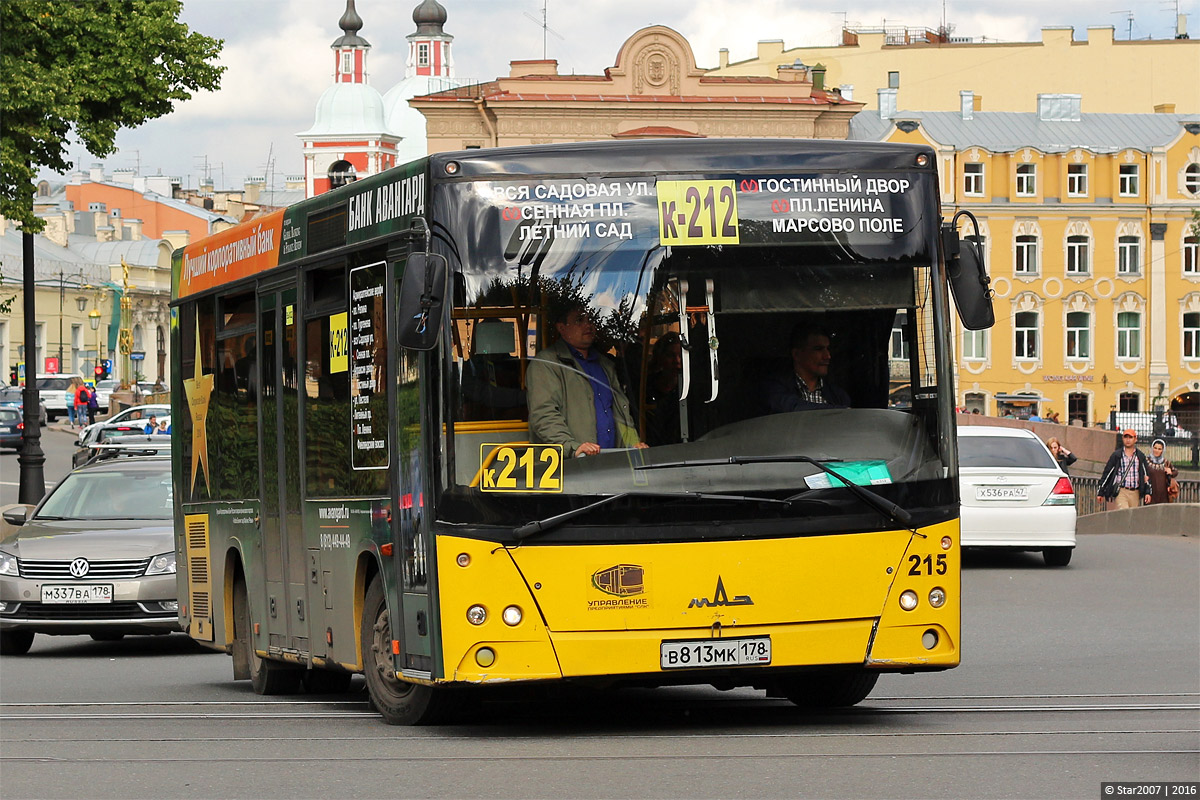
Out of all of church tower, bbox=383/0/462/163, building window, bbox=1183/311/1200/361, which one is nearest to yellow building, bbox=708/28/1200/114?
building window, bbox=1183/311/1200/361

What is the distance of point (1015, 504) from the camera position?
23.8 meters

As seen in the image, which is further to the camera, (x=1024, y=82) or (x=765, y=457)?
(x=1024, y=82)

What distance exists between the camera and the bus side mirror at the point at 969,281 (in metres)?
9.51

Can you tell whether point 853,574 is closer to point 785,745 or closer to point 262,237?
point 785,745

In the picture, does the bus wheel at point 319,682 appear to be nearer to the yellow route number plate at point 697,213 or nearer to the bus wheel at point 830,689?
the bus wheel at point 830,689

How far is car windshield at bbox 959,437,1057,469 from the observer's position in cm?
2403

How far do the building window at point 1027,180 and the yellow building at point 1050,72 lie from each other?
44.1 feet

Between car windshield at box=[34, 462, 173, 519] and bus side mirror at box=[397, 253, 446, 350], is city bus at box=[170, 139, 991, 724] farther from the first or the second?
car windshield at box=[34, 462, 173, 519]

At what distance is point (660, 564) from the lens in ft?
30.3

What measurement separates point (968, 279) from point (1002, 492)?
1438cm

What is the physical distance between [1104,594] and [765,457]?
11996 millimetres

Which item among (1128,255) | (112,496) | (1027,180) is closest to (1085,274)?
(1128,255)

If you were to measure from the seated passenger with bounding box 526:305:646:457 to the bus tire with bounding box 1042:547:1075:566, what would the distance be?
15.8 metres

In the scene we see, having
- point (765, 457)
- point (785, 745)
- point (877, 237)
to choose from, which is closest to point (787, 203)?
point (877, 237)
